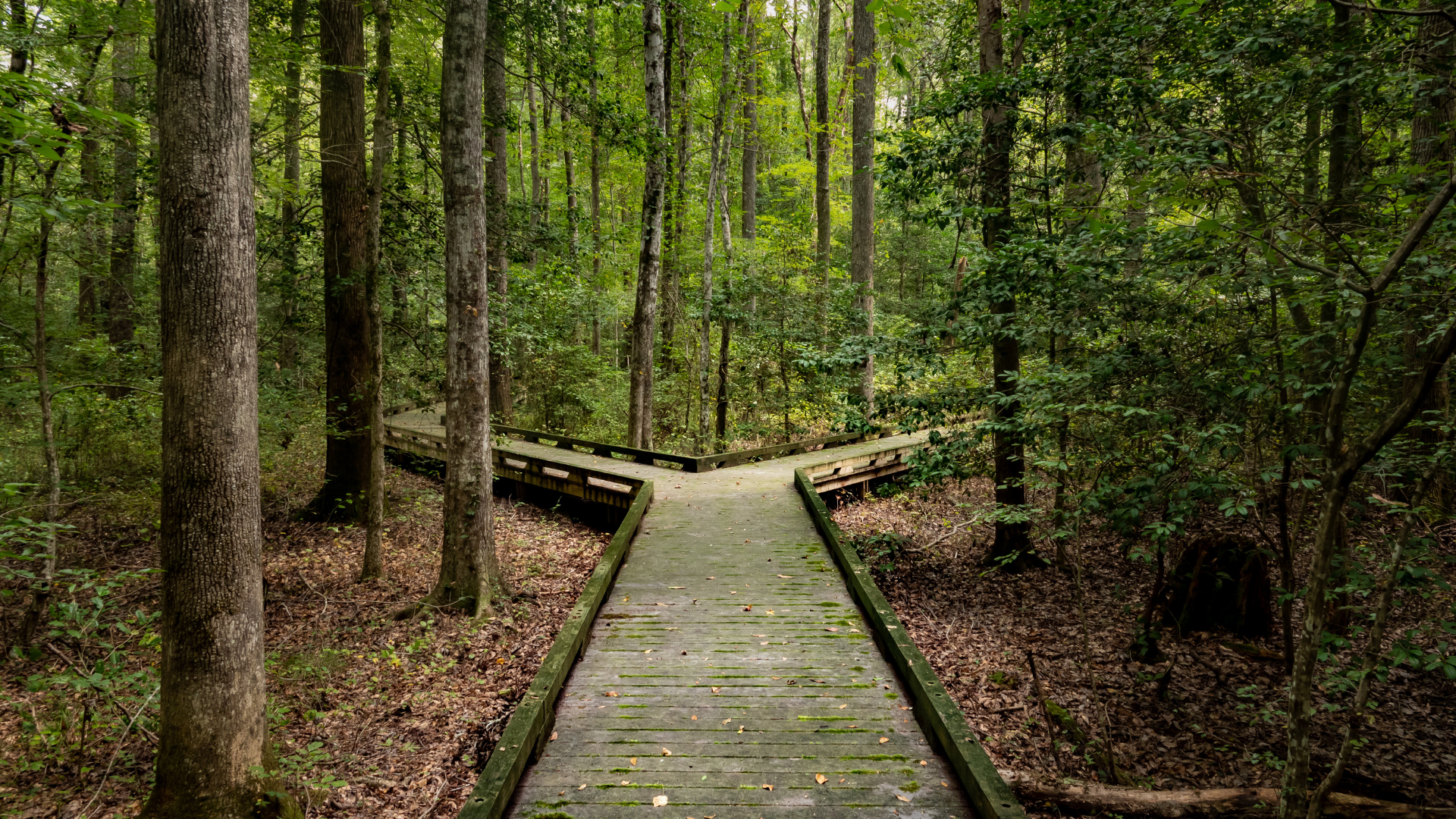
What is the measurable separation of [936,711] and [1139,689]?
3342 mm

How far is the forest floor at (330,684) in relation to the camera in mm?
4418

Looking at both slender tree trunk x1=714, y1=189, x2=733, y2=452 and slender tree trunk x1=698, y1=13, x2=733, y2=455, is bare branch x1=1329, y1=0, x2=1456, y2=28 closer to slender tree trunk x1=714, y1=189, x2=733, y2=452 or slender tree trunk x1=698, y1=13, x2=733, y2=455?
slender tree trunk x1=714, y1=189, x2=733, y2=452

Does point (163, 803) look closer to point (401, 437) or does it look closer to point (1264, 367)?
point (1264, 367)

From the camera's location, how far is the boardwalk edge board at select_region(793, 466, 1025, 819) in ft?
12.1

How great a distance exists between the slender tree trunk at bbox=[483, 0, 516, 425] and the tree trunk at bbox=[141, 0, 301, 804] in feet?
17.3

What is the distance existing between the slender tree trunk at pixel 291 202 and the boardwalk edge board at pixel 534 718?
629 cm

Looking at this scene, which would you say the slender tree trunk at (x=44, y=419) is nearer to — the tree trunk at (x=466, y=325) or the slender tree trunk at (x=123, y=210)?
the slender tree trunk at (x=123, y=210)

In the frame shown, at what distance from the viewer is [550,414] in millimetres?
17328

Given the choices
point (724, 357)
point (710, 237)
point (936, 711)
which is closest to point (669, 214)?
point (710, 237)

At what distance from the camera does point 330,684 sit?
5.98m

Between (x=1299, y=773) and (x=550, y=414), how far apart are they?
52.2 ft

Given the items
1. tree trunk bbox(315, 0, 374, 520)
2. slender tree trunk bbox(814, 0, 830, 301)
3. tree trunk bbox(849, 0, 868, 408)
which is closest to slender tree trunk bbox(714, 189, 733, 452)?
slender tree trunk bbox(814, 0, 830, 301)

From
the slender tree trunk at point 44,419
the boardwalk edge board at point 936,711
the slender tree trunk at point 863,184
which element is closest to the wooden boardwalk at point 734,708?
the boardwalk edge board at point 936,711

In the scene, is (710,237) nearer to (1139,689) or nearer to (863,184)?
(863,184)
